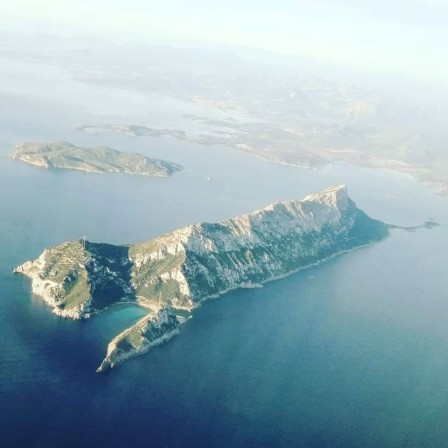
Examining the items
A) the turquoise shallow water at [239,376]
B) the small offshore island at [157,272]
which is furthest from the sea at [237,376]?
the small offshore island at [157,272]

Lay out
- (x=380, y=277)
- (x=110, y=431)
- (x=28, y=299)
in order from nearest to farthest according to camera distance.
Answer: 1. (x=110, y=431)
2. (x=28, y=299)
3. (x=380, y=277)

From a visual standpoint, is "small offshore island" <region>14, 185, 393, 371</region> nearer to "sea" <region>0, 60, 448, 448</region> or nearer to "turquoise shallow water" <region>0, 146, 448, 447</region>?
"sea" <region>0, 60, 448, 448</region>

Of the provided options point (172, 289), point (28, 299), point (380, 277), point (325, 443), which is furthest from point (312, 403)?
point (380, 277)

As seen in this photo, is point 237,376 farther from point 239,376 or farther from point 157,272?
point 157,272

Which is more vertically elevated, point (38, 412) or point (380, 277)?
point (38, 412)

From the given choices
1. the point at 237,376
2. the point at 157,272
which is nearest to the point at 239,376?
the point at 237,376

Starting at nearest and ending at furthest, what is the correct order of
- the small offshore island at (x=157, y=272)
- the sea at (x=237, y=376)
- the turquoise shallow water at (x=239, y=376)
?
1. the sea at (x=237, y=376)
2. the turquoise shallow water at (x=239, y=376)
3. the small offshore island at (x=157, y=272)

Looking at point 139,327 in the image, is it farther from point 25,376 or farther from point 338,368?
point 338,368

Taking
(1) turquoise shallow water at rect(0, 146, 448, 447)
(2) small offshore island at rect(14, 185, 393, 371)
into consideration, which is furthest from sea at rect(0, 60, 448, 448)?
(2) small offshore island at rect(14, 185, 393, 371)

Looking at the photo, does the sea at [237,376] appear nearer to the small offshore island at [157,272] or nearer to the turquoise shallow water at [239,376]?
the turquoise shallow water at [239,376]
